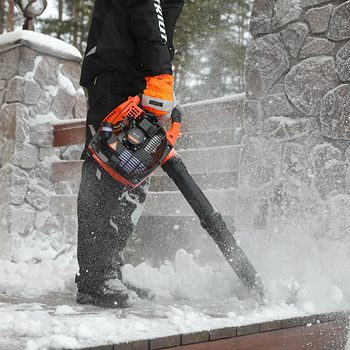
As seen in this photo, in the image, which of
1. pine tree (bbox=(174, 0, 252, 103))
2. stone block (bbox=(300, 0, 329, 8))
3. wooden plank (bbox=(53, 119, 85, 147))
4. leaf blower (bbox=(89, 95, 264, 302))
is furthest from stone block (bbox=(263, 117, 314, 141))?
pine tree (bbox=(174, 0, 252, 103))

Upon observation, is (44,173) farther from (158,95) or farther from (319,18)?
(319,18)

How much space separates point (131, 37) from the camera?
214 centimetres

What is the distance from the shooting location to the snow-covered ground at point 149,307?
53.8 inches

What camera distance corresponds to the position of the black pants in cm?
206

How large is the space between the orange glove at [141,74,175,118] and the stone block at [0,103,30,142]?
216cm

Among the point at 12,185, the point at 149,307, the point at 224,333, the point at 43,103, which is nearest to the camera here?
the point at 224,333

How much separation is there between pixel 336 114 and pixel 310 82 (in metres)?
0.25

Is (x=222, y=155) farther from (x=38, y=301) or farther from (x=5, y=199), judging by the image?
(x=5, y=199)

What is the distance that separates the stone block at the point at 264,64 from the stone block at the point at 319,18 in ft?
0.67

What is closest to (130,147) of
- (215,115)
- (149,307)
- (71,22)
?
(149,307)

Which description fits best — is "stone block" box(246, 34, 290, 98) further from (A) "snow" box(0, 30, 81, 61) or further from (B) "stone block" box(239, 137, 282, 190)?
(A) "snow" box(0, 30, 81, 61)

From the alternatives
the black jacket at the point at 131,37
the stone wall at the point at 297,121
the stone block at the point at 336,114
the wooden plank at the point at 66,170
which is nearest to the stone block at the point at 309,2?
the stone wall at the point at 297,121

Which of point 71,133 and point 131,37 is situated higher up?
point 131,37

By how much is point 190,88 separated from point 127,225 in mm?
4773
